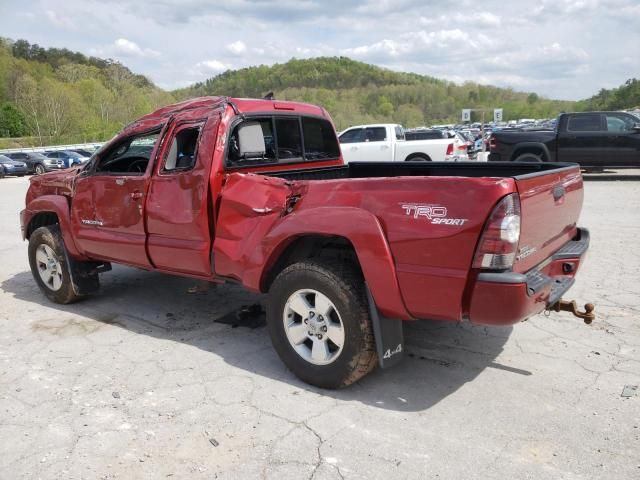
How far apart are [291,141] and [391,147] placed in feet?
40.5

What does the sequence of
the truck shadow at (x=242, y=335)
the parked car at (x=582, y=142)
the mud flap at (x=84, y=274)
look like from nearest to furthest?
the truck shadow at (x=242, y=335), the mud flap at (x=84, y=274), the parked car at (x=582, y=142)

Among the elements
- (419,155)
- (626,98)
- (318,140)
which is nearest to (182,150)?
(318,140)

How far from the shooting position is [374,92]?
152 metres

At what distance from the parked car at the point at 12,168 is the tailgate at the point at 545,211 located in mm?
32600

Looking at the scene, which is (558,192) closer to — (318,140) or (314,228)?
(314,228)

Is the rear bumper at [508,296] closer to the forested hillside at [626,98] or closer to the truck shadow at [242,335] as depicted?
the truck shadow at [242,335]

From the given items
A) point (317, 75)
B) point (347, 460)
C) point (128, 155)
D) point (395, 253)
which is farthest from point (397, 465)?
point (317, 75)

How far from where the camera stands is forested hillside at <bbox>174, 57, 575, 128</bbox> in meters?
135

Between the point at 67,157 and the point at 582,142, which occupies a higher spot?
the point at 67,157

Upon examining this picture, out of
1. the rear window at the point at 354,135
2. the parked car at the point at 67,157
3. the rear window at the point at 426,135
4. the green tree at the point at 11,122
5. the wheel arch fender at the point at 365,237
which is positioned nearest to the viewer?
the wheel arch fender at the point at 365,237

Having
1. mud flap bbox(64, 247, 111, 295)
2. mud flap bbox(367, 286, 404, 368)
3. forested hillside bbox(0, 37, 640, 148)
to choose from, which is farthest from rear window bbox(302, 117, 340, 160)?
forested hillside bbox(0, 37, 640, 148)

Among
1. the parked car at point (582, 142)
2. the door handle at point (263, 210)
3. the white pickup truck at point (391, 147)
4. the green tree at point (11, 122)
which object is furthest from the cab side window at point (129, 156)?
the green tree at point (11, 122)

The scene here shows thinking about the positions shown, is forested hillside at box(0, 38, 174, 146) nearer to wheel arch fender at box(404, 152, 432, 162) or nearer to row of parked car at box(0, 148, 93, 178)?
row of parked car at box(0, 148, 93, 178)

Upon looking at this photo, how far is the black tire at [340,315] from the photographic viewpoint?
3324mm
